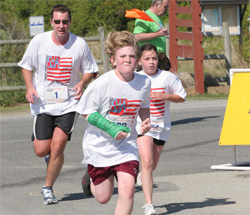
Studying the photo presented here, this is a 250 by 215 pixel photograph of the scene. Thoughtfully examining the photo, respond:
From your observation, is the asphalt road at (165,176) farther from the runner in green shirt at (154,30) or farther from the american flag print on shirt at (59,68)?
the runner in green shirt at (154,30)

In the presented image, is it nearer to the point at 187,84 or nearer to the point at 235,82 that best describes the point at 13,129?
the point at 235,82

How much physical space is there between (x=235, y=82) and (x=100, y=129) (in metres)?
3.53

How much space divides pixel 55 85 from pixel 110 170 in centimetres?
189

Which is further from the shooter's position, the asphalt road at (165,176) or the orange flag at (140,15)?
the orange flag at (140,15)

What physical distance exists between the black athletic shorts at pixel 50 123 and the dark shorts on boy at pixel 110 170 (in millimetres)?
1637

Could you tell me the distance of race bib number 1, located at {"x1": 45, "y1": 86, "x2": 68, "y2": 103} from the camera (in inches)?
283

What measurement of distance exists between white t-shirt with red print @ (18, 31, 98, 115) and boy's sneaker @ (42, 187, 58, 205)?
32.2 inches

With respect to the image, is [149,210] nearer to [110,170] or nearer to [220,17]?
[110,170]

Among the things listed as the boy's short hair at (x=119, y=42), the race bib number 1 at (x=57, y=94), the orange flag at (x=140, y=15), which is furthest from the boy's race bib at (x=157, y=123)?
the orange flag at (x=140, y=15)

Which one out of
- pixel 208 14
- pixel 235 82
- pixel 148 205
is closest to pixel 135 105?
pixel 148 205

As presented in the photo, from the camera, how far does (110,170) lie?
5.55 m

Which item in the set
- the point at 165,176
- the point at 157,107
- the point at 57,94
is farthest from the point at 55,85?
the point at 165,176

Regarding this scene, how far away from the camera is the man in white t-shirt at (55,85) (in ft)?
23.5

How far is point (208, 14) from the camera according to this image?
3875 cm
